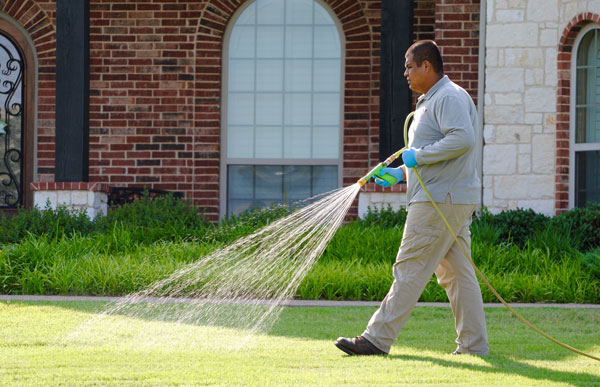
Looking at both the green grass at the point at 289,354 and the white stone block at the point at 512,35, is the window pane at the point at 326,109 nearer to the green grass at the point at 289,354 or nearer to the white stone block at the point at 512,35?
Answer: the white stone block at the point at 512,35

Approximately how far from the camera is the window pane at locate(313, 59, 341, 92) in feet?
39.4

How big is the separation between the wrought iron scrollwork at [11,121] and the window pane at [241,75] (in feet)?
9.50

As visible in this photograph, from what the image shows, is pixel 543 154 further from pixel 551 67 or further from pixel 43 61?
pixel 43 61

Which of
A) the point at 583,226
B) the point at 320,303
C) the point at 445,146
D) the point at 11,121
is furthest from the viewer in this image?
the point at 11,121

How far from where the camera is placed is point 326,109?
1204 centimetres

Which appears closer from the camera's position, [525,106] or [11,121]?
[525,106]

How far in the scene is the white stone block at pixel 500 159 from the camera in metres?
10.6

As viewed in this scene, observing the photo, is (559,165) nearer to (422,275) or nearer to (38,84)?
(422,275)

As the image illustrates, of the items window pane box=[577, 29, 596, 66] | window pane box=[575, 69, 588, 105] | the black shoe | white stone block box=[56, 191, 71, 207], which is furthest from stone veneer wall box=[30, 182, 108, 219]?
the black shoe

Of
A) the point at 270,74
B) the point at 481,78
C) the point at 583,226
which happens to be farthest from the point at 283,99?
the point at 583,226

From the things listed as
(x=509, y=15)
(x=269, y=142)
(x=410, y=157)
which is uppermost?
(x=509, y=15)

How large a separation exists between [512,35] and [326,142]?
2850 mm

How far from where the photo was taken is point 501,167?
10633mm

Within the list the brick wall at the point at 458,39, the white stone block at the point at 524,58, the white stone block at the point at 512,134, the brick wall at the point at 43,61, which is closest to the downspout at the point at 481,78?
the brick wall at the point at 458,39
